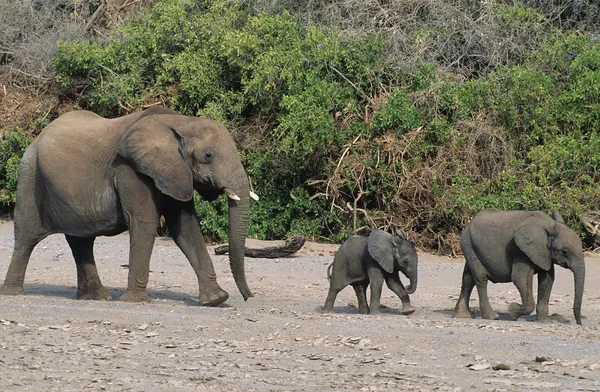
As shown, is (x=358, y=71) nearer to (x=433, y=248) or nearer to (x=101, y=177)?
(x=433, y=248)

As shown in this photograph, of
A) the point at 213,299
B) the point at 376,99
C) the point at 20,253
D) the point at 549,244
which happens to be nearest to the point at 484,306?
the point at 549,244

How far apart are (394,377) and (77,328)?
3487 millimetres

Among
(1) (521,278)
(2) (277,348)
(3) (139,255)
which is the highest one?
(3) (139,255)

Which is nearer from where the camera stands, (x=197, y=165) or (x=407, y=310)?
(x=197, y=165)

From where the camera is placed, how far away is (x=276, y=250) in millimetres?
17812

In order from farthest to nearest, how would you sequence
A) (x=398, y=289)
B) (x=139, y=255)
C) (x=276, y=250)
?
(x=276, y=250) → (x=398, y=289) → (x=139, y=255)

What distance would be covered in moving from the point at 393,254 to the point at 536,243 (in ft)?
5.19

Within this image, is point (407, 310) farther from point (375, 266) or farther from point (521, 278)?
point (521, 278)

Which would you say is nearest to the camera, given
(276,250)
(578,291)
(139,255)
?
(578,291)

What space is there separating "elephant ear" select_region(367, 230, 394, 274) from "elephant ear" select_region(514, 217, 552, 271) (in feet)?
4.58

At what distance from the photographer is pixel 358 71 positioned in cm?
2023

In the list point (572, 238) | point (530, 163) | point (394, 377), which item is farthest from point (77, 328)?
point (530, 163)

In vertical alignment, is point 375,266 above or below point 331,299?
above

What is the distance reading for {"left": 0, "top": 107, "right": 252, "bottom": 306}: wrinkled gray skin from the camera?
12633 mm
